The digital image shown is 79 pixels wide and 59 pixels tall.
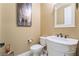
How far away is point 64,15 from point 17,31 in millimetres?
549

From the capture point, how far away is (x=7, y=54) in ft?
6.16

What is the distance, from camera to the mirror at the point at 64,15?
6.05ft

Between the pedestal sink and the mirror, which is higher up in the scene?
the mirror

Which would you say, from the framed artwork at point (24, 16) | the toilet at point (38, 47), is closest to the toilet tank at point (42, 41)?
the toilet at point (38, 47)

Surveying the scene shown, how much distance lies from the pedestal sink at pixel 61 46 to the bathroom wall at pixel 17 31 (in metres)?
0.16

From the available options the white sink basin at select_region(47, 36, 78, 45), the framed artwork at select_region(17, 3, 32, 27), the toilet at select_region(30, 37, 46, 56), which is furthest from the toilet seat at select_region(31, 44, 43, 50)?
the framed artwork at select_region(17, 3, 32, 27)

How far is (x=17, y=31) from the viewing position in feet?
6.22

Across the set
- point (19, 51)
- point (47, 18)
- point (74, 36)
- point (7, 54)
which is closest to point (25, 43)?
point (19, 51)

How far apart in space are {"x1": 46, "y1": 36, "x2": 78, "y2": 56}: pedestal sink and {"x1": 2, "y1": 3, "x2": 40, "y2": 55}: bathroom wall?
0.16 metres

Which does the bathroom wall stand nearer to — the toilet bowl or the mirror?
the toilet bowl

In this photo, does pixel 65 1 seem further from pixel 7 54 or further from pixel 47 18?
pixel 7 54

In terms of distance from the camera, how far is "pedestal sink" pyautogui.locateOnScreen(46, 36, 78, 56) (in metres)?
1.79

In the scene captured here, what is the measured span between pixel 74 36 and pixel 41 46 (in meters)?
0.37

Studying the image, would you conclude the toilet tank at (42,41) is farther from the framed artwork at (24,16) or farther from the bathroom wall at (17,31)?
the framed artwork at (24,16)
